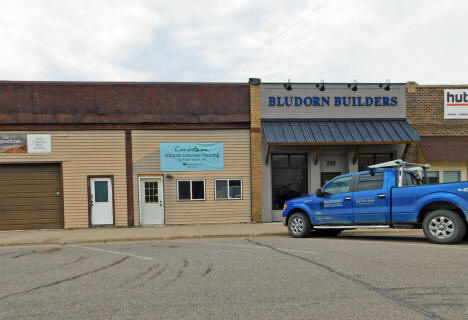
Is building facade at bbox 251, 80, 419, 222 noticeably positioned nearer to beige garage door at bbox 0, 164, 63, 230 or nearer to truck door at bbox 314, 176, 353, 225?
truck door at bbox 314, 176, 353, 225

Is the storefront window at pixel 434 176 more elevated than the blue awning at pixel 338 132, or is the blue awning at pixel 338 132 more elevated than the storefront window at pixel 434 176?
the blue awning at pixel 338 132

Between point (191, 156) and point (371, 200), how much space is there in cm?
752

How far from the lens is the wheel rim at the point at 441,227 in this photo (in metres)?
9.14

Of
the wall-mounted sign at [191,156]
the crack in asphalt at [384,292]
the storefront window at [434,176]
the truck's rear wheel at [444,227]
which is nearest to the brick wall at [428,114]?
the storefront window at [434,176]

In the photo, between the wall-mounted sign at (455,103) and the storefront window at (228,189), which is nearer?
the storefront window at (228,189)

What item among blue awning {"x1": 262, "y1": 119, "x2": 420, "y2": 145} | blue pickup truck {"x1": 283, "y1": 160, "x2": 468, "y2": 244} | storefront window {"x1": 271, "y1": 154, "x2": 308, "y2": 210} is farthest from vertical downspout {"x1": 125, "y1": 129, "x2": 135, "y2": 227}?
blue pickup truck {"x1": 283, "y1": 160, "x2": 468, "y2": 244}

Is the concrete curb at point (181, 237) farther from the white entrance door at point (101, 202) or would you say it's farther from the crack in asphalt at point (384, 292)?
the crack in asphalt at point (384, 292)

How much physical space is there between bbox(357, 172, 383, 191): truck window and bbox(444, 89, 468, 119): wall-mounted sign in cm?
826

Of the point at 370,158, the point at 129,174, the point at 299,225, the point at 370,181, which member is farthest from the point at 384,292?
the point at 370,158

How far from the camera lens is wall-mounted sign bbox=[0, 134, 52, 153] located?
14.7 m

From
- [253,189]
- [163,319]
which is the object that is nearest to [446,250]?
[163,319]

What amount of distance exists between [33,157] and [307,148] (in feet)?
34.6

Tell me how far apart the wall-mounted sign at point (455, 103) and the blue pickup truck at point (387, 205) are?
7.04 metres

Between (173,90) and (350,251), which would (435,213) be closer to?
(350,251)
